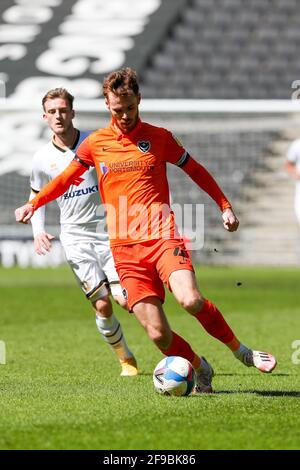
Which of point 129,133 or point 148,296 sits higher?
point 129,133

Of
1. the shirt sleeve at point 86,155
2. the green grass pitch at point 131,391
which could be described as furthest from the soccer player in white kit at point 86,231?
the shirt sleeve at point 86,155

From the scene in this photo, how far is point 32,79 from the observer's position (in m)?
28.0

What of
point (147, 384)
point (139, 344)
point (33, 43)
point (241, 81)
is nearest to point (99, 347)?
point (139, 344)

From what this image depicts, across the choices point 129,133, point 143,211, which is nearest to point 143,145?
point 129,133

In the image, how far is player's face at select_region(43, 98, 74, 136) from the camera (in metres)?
8.70

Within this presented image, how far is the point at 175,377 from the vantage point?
695 centimetres

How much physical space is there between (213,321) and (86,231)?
2288mm

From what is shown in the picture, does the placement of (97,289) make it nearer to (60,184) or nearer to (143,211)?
(60,184)

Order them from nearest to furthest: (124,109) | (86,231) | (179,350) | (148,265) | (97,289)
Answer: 1. (124,109)
2. (148,265)
3. (179,350)
4. (97,289)
5. (86,231)

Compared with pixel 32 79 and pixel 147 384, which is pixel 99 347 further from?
pixel 32 79

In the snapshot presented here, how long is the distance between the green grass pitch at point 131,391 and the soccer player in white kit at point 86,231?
44 centimetres

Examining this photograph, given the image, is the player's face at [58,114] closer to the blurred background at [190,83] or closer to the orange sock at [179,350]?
the orange sock at [179,350]

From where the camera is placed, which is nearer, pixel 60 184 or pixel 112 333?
pixel 60 184

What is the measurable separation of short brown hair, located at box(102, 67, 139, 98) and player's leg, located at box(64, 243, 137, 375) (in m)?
2.40
